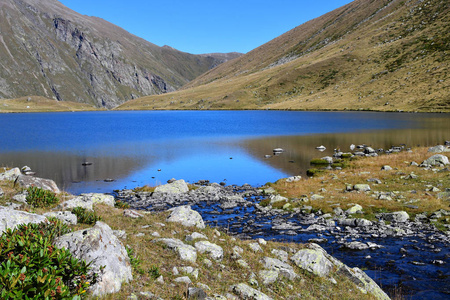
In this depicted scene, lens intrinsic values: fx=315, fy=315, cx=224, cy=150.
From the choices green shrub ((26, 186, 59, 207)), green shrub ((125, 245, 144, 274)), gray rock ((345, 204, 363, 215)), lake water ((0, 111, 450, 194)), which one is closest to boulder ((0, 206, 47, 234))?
green shrub ((125, 245, 144, 274))

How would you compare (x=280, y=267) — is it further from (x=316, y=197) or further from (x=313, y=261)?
(x=316, y=197)

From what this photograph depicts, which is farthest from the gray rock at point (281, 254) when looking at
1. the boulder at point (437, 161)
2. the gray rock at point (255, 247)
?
the boulder at point (437, 161)

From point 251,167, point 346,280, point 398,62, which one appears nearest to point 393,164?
point 251,167

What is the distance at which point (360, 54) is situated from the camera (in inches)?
7771

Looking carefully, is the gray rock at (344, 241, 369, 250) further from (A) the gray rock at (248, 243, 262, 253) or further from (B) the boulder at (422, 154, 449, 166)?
(B) the boulder at (422, 154, 449, 166)

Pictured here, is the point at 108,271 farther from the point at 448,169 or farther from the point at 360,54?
the point at 360,54

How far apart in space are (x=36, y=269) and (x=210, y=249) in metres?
6.83

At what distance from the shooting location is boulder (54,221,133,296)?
8.70 metres

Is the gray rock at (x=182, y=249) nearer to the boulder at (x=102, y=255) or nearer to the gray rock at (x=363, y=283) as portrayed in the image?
the boulder at (x=102, y=255)

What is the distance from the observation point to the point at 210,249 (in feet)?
42.9

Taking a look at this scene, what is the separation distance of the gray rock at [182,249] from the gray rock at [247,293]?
1.98 meters

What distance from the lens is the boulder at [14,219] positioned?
390 inches

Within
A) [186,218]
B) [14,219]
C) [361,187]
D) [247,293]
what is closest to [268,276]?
[247,293]

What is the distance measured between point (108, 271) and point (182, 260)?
3368 millimetres
